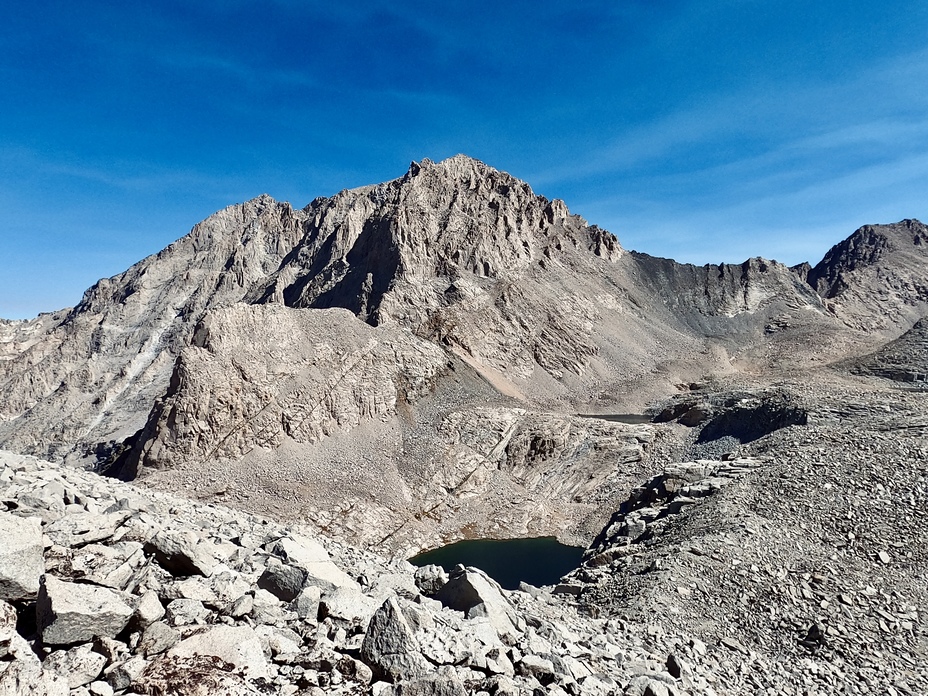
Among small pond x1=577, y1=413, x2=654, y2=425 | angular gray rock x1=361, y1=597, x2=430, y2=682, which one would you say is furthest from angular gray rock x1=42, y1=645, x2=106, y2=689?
small pond x1=577, y1=413, x2=654, y2=425

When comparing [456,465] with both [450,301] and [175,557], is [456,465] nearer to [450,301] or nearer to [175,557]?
[450,301]

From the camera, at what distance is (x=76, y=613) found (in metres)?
6.76

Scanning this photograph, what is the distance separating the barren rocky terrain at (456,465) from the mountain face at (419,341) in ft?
1.24

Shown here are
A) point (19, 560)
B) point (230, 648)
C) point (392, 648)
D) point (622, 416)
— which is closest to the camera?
point (230, 648)

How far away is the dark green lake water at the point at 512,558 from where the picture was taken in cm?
3238

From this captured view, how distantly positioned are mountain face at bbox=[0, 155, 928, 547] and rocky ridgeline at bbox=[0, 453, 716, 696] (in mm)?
27135

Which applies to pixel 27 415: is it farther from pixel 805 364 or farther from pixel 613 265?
pixel 805 364

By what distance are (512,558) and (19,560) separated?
3113 cm

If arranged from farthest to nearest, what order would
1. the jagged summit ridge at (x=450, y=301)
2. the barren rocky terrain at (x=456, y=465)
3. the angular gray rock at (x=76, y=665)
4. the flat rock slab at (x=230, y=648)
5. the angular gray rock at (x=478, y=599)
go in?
the jagged summit ridge at (x=450, y=301), the angular gray rock at (x=478, y=599), the barren rocky terrain at (x=456, y=465), the flat rock slab at (x=230, y=648), the angular gray rock at (x=76, y=665)

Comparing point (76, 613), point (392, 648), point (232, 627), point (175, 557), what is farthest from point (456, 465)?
point (76, 613)

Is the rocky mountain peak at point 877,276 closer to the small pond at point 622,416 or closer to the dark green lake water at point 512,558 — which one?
the small pond at point 622,416

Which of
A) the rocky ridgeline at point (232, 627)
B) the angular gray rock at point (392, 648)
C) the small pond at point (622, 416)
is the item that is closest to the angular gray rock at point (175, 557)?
the rocky ridgeline at point (232, 627)

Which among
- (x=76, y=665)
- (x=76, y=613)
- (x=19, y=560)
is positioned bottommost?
(x=76, y=665)

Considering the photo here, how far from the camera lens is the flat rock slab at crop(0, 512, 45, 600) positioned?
714cm
